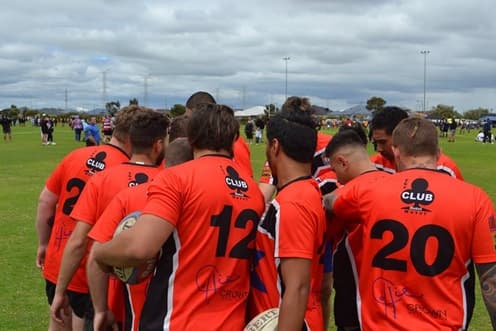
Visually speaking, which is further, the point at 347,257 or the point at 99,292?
the point at 347,257

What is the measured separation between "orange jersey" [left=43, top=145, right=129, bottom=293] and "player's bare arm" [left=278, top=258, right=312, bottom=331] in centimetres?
221

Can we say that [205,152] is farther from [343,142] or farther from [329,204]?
[343,142]

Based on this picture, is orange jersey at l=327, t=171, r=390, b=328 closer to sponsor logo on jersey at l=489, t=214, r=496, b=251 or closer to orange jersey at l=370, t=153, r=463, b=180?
sponsor logo on jersey at l=489, t=214, r=496, b=251

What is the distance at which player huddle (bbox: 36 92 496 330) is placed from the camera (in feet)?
9.73

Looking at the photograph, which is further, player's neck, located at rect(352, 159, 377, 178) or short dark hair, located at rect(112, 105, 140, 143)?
short dark hair, located at rect(112, 105, 140, 143)

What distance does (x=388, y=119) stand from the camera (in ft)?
16.6

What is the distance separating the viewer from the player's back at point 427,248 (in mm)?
3199

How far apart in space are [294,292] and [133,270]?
0.84m

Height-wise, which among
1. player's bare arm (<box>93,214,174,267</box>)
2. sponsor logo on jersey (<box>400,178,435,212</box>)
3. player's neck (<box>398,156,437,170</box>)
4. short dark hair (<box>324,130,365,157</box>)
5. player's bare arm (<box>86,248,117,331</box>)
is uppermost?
short dark hair (<box>324,130,365,157</box>)

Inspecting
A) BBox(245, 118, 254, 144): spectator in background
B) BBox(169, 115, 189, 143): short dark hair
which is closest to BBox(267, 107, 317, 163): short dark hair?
BBox(169, 115, 189, 143): short dark hair

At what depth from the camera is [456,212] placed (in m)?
3.19

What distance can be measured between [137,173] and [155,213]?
1.22 metres

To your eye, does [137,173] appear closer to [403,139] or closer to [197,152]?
[197,152]

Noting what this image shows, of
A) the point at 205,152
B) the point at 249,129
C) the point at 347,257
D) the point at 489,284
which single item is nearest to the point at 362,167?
the point at 347,257
